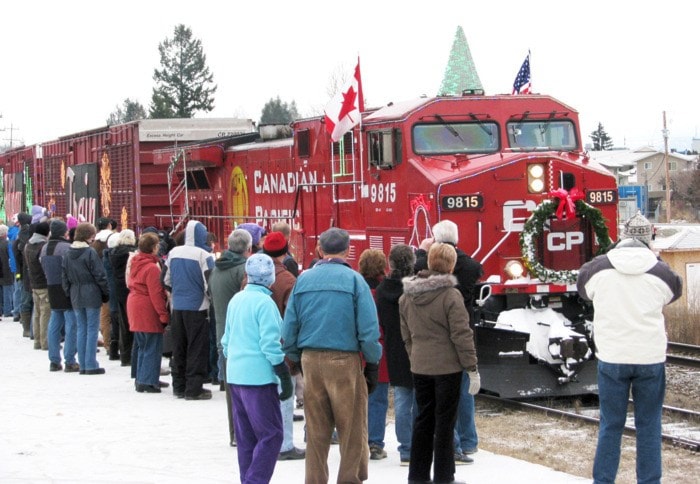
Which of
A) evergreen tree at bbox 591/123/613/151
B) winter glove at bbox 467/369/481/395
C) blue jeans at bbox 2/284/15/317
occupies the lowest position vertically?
blue jeans at bbox 2/284/15/317

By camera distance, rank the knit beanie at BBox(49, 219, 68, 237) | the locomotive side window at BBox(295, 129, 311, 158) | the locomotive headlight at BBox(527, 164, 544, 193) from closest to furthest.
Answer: the locomotive headlight at BBox(527, 164, 544, 193) → the knit beanie at BBox(49, 219, 68, 237) → the locomotive side window at BBox(295, 129, 311, 158)

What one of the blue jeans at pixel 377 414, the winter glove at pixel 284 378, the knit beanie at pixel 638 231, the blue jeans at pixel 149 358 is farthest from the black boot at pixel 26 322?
the knit beanie at pixel 638 231

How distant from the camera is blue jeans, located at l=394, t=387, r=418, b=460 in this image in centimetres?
865

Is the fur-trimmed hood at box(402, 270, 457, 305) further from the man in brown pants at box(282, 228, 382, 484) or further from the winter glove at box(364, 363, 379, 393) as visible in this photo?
the winter glove at box(364, 363, 379, 393)

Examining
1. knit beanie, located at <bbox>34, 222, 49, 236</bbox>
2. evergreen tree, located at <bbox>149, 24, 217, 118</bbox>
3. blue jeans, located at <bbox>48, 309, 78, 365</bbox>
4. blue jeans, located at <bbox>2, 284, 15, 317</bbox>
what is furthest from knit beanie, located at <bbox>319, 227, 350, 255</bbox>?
evergreen tree, located at <bbox>149, 24, 217, 118</bbox>

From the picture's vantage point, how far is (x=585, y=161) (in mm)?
13070

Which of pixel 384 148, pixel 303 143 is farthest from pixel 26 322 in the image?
pixel 384 148

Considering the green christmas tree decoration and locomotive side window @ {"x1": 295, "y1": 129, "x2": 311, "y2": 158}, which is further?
the green christmas tree decoration

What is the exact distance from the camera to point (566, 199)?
40.2 feet

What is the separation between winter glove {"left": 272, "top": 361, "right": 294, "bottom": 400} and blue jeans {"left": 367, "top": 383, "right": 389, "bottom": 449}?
57.9 inches

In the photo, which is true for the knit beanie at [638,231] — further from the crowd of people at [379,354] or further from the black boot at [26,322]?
the black boot at [26,322]

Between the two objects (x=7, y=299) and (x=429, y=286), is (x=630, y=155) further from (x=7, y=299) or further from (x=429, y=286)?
(x=429, y=286)

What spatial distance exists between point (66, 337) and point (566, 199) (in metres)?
6.78

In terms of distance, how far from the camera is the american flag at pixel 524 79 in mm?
15938
